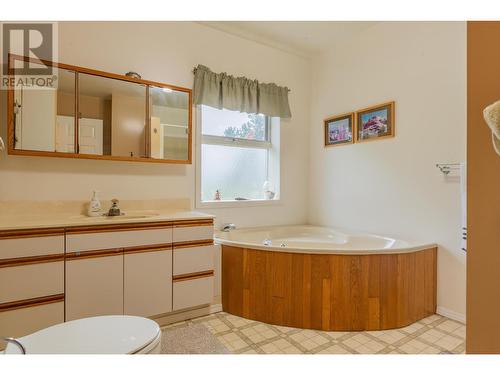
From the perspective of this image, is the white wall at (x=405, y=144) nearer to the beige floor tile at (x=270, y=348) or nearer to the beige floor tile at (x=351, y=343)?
the beige floor tile at (x=351, y=343)

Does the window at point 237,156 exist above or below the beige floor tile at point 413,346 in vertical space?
above

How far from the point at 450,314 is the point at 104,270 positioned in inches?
106

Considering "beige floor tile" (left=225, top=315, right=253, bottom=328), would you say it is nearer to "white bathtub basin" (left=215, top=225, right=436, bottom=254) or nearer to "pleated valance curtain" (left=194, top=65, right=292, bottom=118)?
"white bathtub basin" (left=215, top=225, right=436, bottom=254)

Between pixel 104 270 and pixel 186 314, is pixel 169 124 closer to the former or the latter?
pixel 104 270

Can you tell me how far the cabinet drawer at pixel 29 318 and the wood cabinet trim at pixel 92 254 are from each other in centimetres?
29

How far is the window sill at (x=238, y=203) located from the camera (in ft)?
9.37

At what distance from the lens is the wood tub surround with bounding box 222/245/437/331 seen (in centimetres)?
208

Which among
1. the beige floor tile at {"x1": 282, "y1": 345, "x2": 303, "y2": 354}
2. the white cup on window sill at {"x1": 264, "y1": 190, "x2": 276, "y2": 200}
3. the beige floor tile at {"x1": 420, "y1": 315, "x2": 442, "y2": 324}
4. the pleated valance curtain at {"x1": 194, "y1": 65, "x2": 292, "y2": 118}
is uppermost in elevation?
the pleated valance curtain at {"x1": 194, "y1": 65, "x2": 292, "y2": 118}

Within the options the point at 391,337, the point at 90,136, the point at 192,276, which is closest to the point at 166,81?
the point at 90,136

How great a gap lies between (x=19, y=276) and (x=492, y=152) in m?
2.31

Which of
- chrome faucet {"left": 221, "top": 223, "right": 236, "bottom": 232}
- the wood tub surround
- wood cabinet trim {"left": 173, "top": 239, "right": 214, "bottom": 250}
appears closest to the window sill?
Result: chrome faucet {"left": 221, "top": 223, "right": 236, "bottom": 232}

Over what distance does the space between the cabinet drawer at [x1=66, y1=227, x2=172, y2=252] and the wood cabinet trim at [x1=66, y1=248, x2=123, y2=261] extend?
0.02 meters

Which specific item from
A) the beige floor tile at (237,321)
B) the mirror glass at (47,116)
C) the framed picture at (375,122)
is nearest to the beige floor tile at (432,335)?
the beige floor tile at (237,321)

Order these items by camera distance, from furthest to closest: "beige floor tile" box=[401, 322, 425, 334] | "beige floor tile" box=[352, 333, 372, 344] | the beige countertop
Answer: "beige floor tile" box=[401, 322, 425, 334]
"beige floor tile" box=[352, 333, 372, 344]
the beige countertop
